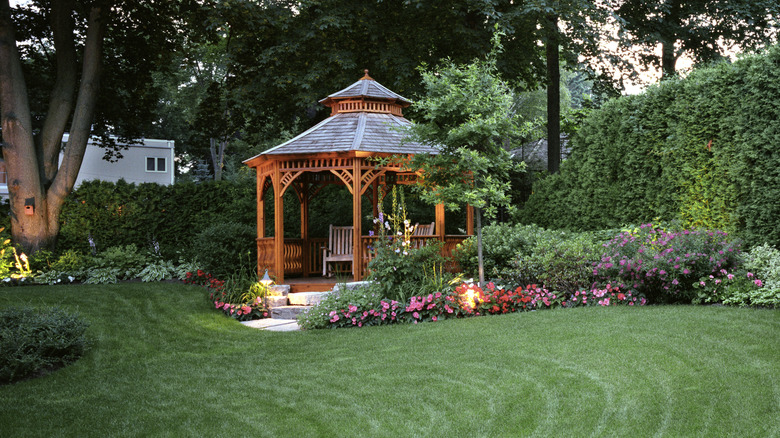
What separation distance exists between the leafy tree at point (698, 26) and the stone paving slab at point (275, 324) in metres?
10.6

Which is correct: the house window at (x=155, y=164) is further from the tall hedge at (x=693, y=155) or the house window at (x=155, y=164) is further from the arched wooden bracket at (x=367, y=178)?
the tall hedge at (x=693, y=155)

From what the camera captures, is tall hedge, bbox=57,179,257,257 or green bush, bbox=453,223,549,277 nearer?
green bush, bbox=453,223,549,277

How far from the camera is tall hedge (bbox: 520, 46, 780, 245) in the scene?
27.4ft

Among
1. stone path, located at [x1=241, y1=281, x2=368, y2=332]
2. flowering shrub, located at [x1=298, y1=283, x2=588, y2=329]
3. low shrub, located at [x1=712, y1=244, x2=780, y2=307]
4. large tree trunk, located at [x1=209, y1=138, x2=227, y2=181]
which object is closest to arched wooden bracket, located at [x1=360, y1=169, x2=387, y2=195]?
stone path, located at [x1=241, y1=281, x2=368, y2=332]

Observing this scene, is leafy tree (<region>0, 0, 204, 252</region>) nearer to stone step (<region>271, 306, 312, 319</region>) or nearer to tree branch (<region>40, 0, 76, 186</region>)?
tree branch (<region>40, 0, 76, 186</region>)

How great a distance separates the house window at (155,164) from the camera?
33156 mm

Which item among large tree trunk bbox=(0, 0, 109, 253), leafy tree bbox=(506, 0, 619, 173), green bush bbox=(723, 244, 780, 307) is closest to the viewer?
green bush bbox=(723, 244, 780, 307)

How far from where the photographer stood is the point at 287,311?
10.6 metres

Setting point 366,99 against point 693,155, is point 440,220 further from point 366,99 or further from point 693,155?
point 693,155

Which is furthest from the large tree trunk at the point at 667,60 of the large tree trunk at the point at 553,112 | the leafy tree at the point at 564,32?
the large tree trunk at the point at 553,112

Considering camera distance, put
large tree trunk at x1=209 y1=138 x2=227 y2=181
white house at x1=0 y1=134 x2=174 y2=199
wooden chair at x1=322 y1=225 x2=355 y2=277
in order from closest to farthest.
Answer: wooden chair at x1=322 y1=225 x2=355 y2=277
white house at x1=0 y1=134 x2=174 y2=199
large tree trunk at x1=209 y1=138 x2=227 y2=181

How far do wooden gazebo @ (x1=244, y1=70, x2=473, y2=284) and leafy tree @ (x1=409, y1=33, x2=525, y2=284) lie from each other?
0.86 m

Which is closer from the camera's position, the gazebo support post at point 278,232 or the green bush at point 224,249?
the gazebo support post at point 278,232

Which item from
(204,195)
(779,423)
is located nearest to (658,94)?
(779,423)
